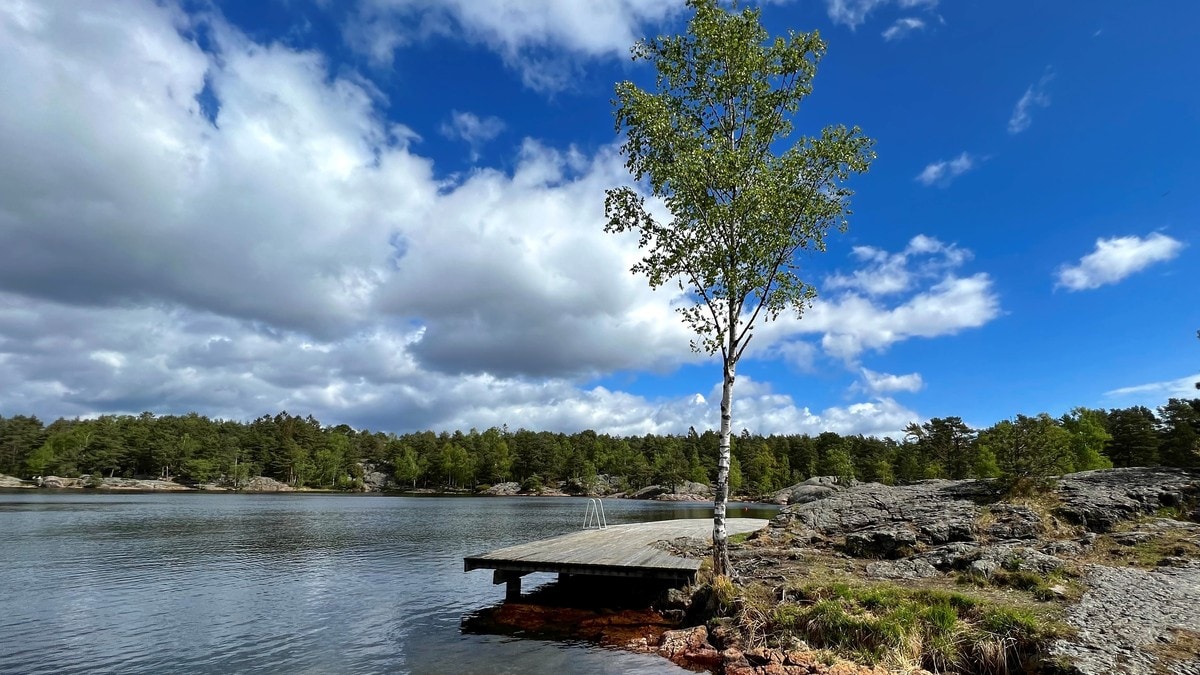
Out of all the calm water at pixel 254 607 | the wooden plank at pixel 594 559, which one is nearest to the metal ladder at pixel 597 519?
the calm water at pixel 254 607

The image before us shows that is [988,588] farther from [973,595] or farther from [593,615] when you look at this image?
[593,615]

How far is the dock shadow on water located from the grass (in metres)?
3.87

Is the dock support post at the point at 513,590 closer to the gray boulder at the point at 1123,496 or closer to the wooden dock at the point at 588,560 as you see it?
the wooden dock at the point at 588,560

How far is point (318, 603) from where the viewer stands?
23.4m

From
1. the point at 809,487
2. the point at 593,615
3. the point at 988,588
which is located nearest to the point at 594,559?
the point at 593,615

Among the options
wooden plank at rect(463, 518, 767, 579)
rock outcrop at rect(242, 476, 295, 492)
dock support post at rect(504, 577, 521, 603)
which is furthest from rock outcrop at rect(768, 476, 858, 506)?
rock outcrop at rect(242, 476, 295, 492)

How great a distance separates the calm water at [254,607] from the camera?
16141 millimetres

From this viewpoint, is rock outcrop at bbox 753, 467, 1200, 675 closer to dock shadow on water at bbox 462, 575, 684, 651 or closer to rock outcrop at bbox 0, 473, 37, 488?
dock shadow on water at bbox 462, 575, 684, 651

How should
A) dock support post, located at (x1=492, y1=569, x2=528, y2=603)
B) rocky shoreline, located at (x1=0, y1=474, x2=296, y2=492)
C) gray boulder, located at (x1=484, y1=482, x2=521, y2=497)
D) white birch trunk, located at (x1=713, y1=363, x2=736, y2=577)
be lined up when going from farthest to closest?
gray boulder, located at (x1=484, y1=482, x2=521, y2=497), rocky shoreline, located at (x1=0, y1=474, x2=296, y2=492), dock support post, located at (x1=492, y1=569, x2=528, y2=603), white birch trunk, located at (x1=713, y1=363, x2=736, y2=577)

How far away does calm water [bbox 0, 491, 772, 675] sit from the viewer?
1614 centimetres

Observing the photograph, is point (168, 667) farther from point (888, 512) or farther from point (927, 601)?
point (888, 512)

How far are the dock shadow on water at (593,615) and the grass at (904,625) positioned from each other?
12.7 feet

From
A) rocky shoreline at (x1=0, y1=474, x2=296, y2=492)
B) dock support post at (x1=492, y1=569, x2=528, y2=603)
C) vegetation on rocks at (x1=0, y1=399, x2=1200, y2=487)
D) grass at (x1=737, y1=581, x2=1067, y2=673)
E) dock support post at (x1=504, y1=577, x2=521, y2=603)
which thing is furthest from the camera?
vegetation on rocks at (x1=0, y1=399, x2=1200, y2=487)

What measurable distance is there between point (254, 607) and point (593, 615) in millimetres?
13352
